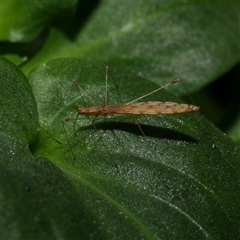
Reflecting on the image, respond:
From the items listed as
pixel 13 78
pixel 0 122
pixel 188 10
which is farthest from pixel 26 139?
pixel 188 10

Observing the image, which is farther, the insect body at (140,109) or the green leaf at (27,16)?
the green leaf at (27,16)

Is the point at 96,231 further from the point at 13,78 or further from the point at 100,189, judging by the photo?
the point at 13,78

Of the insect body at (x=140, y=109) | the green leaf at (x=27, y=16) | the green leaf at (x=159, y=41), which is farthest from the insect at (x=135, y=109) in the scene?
the green leaf at (x=159, y=41)

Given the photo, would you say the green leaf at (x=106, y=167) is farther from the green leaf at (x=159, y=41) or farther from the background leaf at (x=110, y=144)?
the green leaf at (x=159, y=41)

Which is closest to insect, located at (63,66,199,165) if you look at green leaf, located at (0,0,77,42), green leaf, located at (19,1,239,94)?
green leaf, located at (0,0,77,42)

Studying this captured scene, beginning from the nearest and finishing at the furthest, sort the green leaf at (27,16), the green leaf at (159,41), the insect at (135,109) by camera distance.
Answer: the insect at (135,109) → the green leaf at (27,16) → the green leaf at (159,41)
